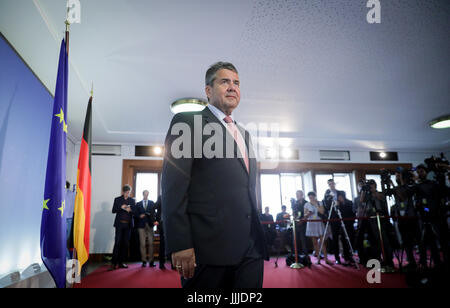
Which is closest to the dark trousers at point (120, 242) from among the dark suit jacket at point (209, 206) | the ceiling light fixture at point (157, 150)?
the ceiling light fixture at point (157, 150)

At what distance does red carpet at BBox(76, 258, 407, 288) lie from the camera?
3525 millimetres

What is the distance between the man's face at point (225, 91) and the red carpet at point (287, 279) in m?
2.97

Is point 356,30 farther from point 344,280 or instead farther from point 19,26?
point 19,26

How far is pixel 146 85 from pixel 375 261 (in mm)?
5059

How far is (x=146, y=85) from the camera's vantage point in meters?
4.60

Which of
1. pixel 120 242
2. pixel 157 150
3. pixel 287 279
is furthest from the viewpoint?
pixel 157 150

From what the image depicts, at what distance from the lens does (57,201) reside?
7.98 ft

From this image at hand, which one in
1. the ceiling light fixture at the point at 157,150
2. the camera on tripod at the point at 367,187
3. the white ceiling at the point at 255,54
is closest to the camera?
the white ceiling at the point at 255,54

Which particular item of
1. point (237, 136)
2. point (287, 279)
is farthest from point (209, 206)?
point (287, 279)

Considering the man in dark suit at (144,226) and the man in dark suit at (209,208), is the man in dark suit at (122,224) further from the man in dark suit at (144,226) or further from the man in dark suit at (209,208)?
the man in dark suit at (209,208)

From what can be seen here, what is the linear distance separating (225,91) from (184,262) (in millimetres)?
735

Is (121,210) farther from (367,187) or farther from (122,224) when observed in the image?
(367,187)

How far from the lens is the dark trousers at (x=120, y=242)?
5.43 m
